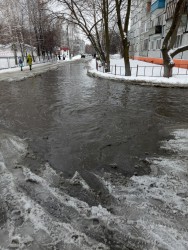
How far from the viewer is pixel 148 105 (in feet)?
29.9

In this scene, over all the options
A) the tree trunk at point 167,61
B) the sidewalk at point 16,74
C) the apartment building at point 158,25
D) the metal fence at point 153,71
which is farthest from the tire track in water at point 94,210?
the apartment building at point 158,25

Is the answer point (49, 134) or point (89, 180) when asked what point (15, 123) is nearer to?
point (49, 134)

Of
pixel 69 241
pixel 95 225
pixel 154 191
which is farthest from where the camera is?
pixel 154 191

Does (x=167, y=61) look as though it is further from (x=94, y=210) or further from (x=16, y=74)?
(x=94, y=210)

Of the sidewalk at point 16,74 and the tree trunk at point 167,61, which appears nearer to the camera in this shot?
the tree trunk at point 167,61

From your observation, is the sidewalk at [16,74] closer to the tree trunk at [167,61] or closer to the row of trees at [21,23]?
the row of trees at [21,23]

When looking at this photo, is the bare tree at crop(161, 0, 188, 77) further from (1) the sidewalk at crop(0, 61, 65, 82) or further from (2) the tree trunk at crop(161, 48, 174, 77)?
(1) the sidewalk at crop(0, 61, 65, 82)

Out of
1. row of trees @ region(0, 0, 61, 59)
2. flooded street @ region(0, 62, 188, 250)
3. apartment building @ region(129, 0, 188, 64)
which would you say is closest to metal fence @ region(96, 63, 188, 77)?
apartment building @ region(129, 0, 188, 64)

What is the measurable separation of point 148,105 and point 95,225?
7.20 m

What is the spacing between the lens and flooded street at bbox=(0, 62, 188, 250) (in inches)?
99.4

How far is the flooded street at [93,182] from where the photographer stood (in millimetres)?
2525

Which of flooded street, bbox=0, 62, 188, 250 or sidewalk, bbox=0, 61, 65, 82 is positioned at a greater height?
sidewalk, bbox=0, 61, 65, 82

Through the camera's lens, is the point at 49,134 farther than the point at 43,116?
No

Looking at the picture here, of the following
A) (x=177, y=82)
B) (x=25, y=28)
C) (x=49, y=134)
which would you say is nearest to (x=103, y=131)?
(x=49, y=134)
